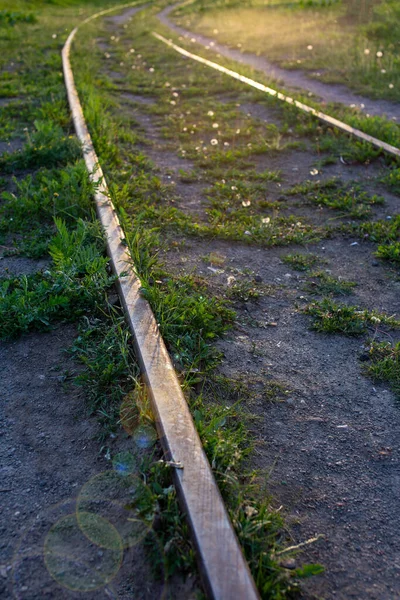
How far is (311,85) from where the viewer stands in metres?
8.59

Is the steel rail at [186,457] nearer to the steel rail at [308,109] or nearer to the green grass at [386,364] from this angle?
the green grass at [386,364]

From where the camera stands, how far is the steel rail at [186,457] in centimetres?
170

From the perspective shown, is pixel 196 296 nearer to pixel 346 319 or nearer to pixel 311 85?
Result: pixel 346 319

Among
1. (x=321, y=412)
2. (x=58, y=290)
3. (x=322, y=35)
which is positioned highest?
(x=58, y=290)

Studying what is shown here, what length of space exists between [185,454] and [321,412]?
0.82 m

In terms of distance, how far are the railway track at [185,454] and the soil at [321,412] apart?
33cm

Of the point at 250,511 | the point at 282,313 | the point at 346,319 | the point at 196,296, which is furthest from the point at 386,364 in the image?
the point at 250,511

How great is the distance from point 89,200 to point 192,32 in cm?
1244

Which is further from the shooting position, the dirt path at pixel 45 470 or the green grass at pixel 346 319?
the green grass at pixel 346 319

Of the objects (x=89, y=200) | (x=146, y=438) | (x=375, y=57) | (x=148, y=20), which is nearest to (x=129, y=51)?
(x=375, y=57)

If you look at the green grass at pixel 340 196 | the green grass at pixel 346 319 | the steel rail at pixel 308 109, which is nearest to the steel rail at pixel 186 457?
the green grass at pixel 346 319

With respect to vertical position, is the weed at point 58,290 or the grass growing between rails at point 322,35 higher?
the weed at point 58,290

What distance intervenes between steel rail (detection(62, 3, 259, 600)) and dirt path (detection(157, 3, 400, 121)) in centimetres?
509

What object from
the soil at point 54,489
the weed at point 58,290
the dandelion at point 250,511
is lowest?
the soil at point 54,489
